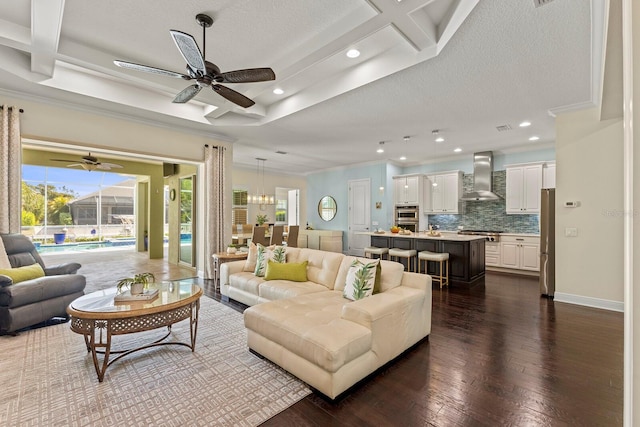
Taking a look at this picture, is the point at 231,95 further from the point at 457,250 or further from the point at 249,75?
the point at 457,250

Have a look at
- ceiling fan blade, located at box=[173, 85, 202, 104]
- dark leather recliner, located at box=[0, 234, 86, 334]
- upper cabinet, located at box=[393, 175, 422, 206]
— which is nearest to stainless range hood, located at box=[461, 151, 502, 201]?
upper cabinet, located at box=[393, 175, 422, 206]

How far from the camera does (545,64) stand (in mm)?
3211

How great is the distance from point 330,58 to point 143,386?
12.4 ft

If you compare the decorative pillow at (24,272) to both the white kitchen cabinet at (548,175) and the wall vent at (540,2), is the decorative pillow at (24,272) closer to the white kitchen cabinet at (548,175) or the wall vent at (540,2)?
the wall vent at (540,2)

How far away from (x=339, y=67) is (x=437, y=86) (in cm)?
131

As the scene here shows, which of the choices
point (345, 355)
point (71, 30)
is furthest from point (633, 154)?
point (71, 30)

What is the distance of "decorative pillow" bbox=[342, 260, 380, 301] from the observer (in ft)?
9.66

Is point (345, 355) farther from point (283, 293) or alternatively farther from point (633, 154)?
point (633, 154)

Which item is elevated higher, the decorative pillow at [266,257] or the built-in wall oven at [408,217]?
the built-in wall oven at [408,217]

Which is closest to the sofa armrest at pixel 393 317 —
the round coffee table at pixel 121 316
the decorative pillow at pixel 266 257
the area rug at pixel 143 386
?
the area rug at pixel 143 386

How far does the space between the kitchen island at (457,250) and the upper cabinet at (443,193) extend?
197 cm

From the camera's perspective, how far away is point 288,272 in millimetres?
3885

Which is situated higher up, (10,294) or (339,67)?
(339,67)

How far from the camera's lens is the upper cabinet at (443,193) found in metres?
7.81
